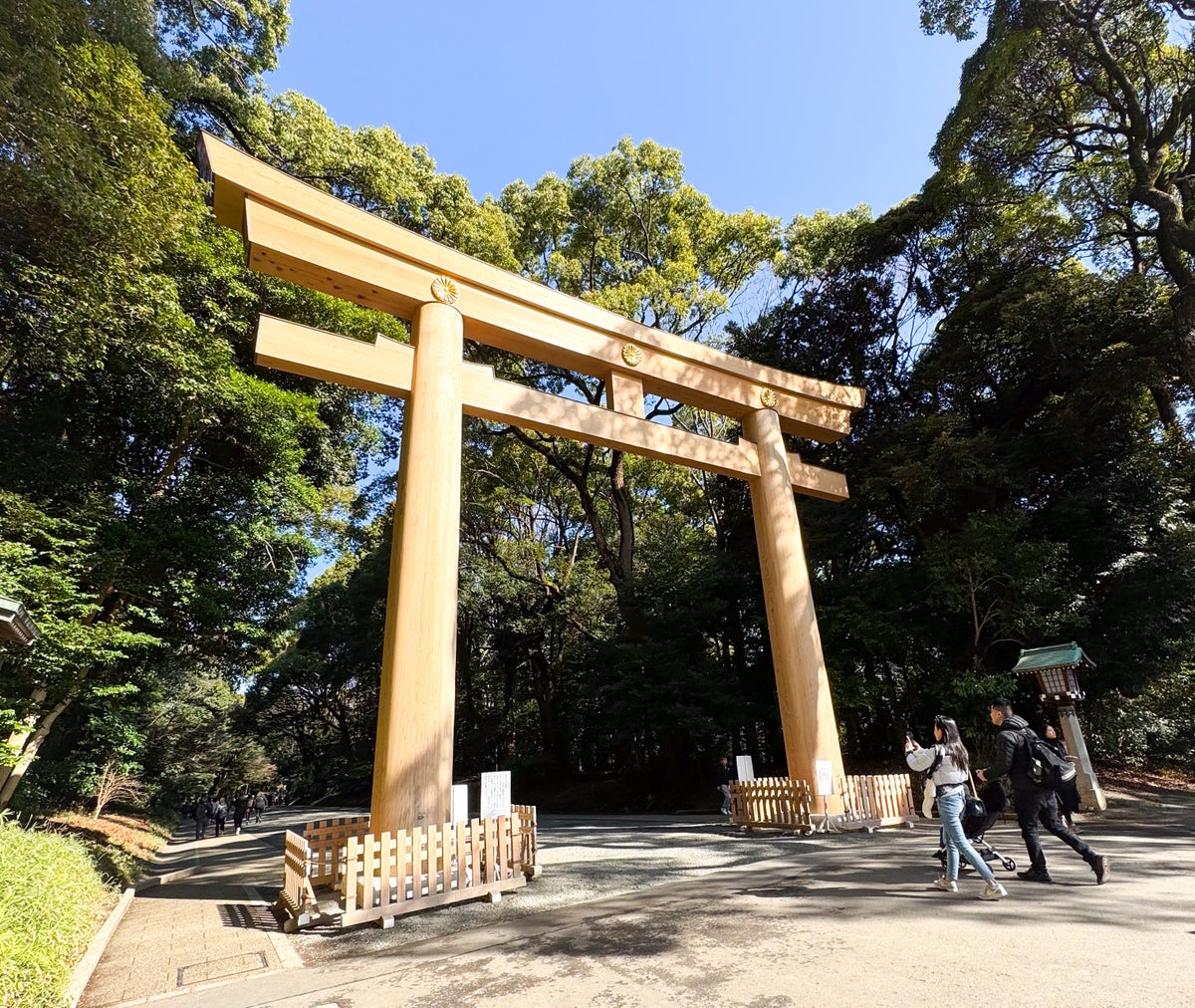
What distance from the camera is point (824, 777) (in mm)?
8258

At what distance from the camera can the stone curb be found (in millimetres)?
3561

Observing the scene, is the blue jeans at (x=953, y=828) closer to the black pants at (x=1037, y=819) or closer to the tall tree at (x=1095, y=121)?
the black pants at (x=1037, y=819)

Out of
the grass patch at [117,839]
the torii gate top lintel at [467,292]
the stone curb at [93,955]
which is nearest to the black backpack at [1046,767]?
the stone curb at [93,955]

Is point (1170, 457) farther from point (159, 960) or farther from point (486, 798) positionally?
point (159, 960)

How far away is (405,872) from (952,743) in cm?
439

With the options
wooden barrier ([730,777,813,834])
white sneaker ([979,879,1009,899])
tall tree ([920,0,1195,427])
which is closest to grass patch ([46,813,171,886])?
wooden barrier ([730,777,813,834])

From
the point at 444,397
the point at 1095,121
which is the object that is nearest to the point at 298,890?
the point at 444,397

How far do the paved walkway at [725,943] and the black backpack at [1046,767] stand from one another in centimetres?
67

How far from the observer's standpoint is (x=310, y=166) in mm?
13227

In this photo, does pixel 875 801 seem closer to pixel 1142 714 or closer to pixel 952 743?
pixel 952 743

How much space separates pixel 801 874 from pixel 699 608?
35.9 ft

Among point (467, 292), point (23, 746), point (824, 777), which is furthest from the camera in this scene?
point (23, 746)

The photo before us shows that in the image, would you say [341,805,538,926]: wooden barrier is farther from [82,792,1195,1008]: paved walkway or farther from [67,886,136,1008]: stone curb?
[67,886,136,1008]: stone curb

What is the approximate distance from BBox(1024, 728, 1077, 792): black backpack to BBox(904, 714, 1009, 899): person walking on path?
1.43ft
